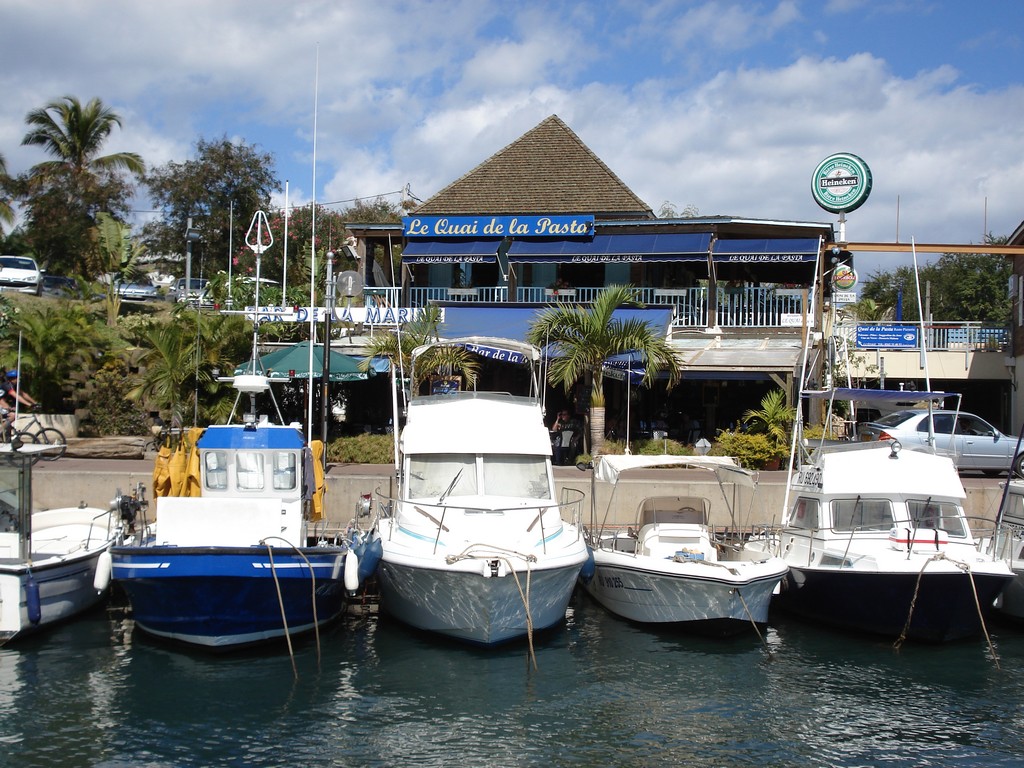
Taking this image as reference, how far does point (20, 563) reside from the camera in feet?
47.4

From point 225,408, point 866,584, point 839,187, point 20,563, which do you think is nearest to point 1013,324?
point 839,187

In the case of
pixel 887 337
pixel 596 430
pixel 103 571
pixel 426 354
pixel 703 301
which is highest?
pixel 703 301

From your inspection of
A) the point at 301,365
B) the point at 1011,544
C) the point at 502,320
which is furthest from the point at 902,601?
the point at 502,320

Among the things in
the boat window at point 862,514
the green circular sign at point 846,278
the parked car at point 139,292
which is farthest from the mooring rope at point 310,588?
the parked car at point 139,292

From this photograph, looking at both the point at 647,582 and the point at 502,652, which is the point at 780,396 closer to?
the point at 647,582

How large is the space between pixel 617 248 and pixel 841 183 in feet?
23.6

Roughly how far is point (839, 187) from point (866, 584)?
17658mm

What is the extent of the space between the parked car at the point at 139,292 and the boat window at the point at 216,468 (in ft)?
93.7

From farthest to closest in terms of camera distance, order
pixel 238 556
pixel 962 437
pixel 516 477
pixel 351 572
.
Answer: pixel 962 437 → pixel 516 477 → pixel 351 572 → pixel 238 556

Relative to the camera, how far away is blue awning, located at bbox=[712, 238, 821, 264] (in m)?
27.2

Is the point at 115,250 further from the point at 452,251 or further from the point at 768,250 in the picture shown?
the point at 768,250

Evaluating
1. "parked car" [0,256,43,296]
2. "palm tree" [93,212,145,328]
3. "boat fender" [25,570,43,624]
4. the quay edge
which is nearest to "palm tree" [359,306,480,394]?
the quay edge

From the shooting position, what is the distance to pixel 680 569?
15.3 meters

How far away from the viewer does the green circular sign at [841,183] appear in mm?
29875
